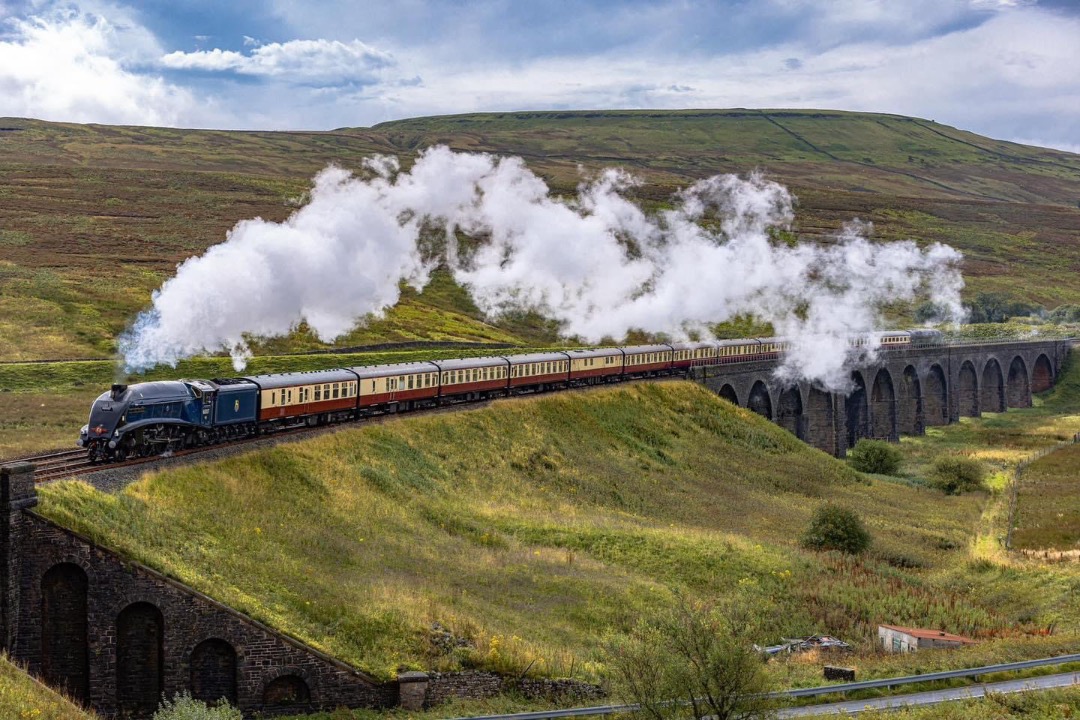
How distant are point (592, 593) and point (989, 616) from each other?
43.1 feet

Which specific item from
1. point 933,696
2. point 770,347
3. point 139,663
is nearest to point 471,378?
point 139,663

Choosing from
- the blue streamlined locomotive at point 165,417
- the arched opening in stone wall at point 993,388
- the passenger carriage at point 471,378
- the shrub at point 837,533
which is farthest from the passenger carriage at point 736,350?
the blue streamlined locomotive at point 165,417

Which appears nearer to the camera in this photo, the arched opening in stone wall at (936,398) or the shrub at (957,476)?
the shrub at (957,476)

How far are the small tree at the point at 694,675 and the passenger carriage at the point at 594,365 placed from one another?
41.8m

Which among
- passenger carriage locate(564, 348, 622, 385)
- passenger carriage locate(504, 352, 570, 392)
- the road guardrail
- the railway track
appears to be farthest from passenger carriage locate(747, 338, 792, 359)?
the road guardrail

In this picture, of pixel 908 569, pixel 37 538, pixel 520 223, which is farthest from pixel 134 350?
pixel 520 223

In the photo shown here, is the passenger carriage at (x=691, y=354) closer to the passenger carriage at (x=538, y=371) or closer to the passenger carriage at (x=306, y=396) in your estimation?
the passenger carriage at (x=538, y=371)

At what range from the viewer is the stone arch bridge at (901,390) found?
79812 mm

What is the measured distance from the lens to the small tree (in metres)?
21.3

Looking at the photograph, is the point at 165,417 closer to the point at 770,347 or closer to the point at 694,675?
the point at 694,675

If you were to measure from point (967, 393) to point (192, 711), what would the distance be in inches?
3858

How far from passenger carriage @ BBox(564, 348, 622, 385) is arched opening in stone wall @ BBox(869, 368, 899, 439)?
108 ft

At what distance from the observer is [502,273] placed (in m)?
118

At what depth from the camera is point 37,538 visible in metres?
24.2
